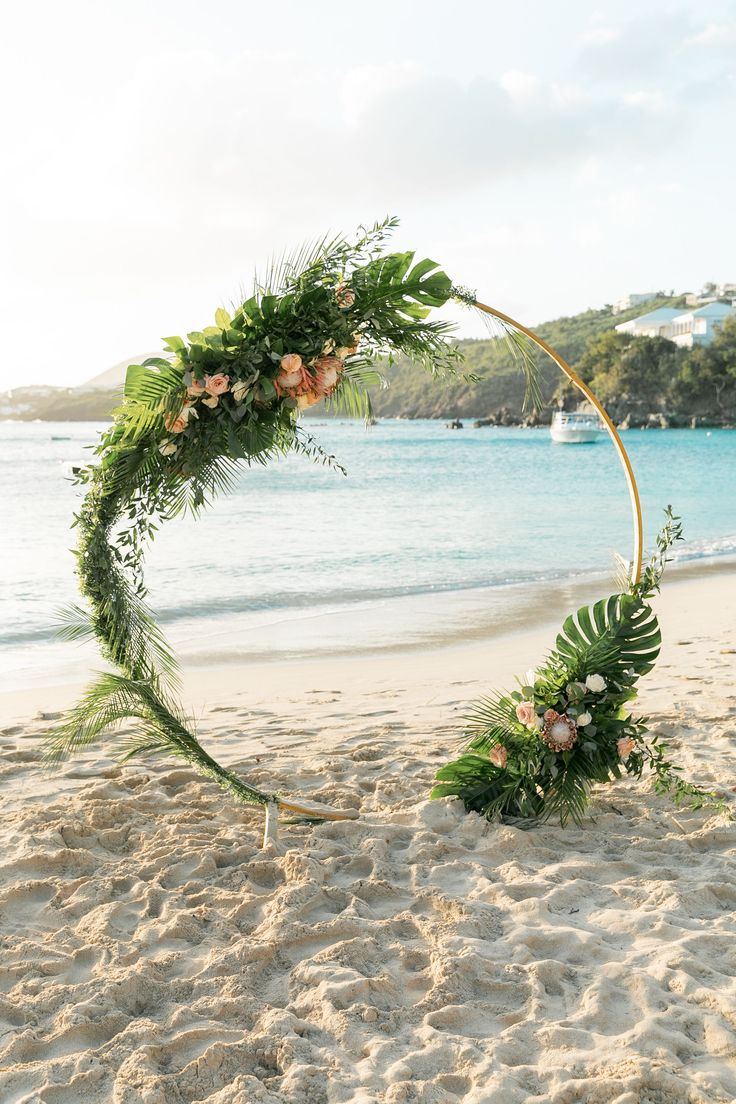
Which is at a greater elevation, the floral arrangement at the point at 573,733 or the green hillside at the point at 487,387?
the green hillside at the point at 487,387

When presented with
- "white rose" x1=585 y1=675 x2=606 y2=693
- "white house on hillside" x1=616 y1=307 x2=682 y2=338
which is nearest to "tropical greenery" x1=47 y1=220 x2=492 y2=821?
"white rose" x1=585 y1=675 x2=606 y2=693

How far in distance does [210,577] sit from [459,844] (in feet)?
30.3

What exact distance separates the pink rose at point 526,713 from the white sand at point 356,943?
46 cm

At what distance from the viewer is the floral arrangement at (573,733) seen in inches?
162

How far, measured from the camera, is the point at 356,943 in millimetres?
3062

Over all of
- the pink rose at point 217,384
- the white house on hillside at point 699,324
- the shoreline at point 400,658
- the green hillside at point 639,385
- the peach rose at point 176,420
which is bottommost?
the shoreline at point 400,658

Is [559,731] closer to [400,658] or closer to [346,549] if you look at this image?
[400,658]

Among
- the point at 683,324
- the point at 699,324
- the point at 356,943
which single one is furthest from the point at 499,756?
the point at 683,324

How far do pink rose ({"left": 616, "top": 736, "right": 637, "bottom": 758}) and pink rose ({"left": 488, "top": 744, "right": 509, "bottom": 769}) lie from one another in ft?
1.63

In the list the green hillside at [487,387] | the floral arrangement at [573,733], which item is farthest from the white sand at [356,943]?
the green hillside at [487,387]

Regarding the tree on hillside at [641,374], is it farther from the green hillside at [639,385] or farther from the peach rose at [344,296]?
the peach rose at [344,296]

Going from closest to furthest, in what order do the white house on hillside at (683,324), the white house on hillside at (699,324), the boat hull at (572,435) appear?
the boat hull at (572,435) → the white house on hillside at (699,324) → the white house on hillside at (683,324)

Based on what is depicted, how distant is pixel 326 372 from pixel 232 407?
0.41m

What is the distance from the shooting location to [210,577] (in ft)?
41.7
